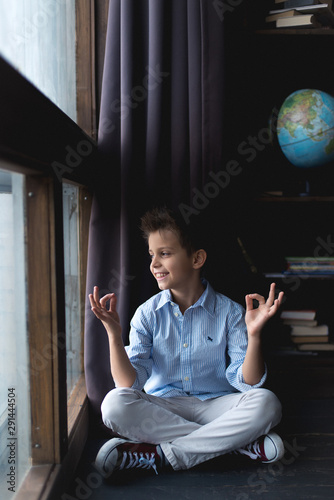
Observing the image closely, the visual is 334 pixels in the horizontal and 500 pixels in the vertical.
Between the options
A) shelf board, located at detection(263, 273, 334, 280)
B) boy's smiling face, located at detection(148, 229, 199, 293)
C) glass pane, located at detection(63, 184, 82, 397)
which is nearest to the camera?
boy's smiling face, located at detection(148, 229, 199, 293)

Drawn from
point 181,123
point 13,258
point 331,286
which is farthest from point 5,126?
point 331,286

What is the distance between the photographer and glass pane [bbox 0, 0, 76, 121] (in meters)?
1.11

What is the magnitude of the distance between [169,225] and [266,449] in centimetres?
77

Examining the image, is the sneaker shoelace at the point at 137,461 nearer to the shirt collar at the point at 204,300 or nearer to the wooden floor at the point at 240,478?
the wooden floor at the point at 240,478

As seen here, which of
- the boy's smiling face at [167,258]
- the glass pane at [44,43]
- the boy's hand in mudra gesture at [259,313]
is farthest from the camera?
the boy's smiling face at [167,258]

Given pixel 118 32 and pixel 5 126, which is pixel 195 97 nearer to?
pixel 118 32

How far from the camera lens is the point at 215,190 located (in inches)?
73.7

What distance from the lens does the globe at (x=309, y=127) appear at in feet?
6.58

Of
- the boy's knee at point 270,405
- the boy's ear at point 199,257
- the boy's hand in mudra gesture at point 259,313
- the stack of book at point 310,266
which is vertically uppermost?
the boy's ear at point 199,257

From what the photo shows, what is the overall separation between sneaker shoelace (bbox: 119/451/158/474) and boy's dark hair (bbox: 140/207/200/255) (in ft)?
2.17

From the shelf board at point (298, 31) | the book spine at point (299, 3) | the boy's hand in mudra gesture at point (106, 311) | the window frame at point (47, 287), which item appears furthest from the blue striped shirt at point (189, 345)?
the book spine at point (299, 3)

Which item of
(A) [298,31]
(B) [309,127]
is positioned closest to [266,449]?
(B) [309,127]

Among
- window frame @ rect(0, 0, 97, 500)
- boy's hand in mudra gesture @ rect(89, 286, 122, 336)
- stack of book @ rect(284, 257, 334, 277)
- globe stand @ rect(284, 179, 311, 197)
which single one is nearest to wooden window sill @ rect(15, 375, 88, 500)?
window frame @ rect(0, 0, 97, 500)

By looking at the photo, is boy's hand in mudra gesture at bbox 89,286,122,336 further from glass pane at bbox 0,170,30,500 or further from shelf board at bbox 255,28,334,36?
shelf board at bbox 255,28,334,36
